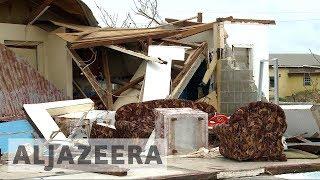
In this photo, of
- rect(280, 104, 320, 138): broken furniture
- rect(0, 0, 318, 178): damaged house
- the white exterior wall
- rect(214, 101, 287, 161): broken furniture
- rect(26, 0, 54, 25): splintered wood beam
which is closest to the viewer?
rect(214, 101, 287, 161): broken furniture

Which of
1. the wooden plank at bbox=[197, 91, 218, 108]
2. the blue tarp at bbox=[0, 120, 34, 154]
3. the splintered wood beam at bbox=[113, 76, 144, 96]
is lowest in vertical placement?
the blue tarp at bbox=[0, 120, 34, 154]

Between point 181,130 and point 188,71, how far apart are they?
14.5 ft

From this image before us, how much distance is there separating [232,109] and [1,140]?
639cm

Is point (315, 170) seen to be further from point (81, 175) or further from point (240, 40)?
point (240, 40)

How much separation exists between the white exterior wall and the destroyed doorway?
5.55 meters

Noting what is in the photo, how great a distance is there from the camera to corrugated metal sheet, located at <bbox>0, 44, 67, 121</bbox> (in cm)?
1290

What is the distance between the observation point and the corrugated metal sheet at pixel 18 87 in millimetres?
12898

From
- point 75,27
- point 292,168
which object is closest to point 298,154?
point 292,168

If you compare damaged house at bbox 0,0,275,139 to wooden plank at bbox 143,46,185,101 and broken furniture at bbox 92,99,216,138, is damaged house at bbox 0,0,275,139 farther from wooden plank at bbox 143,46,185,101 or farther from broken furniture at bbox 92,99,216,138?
broken furniture at bbox 92,99,216,138

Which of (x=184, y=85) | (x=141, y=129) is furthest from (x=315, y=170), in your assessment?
(x=184, y=85)

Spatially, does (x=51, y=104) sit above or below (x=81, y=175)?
above

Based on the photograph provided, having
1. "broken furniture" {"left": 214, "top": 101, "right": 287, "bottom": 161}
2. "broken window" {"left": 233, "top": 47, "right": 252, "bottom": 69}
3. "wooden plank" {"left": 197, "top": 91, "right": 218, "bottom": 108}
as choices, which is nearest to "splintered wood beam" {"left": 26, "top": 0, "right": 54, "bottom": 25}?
"wooden plank" {"left": 197, "top": 91, "right": 218, "bottom": 108}

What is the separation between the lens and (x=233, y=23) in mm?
16828

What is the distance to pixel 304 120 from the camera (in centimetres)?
1080
